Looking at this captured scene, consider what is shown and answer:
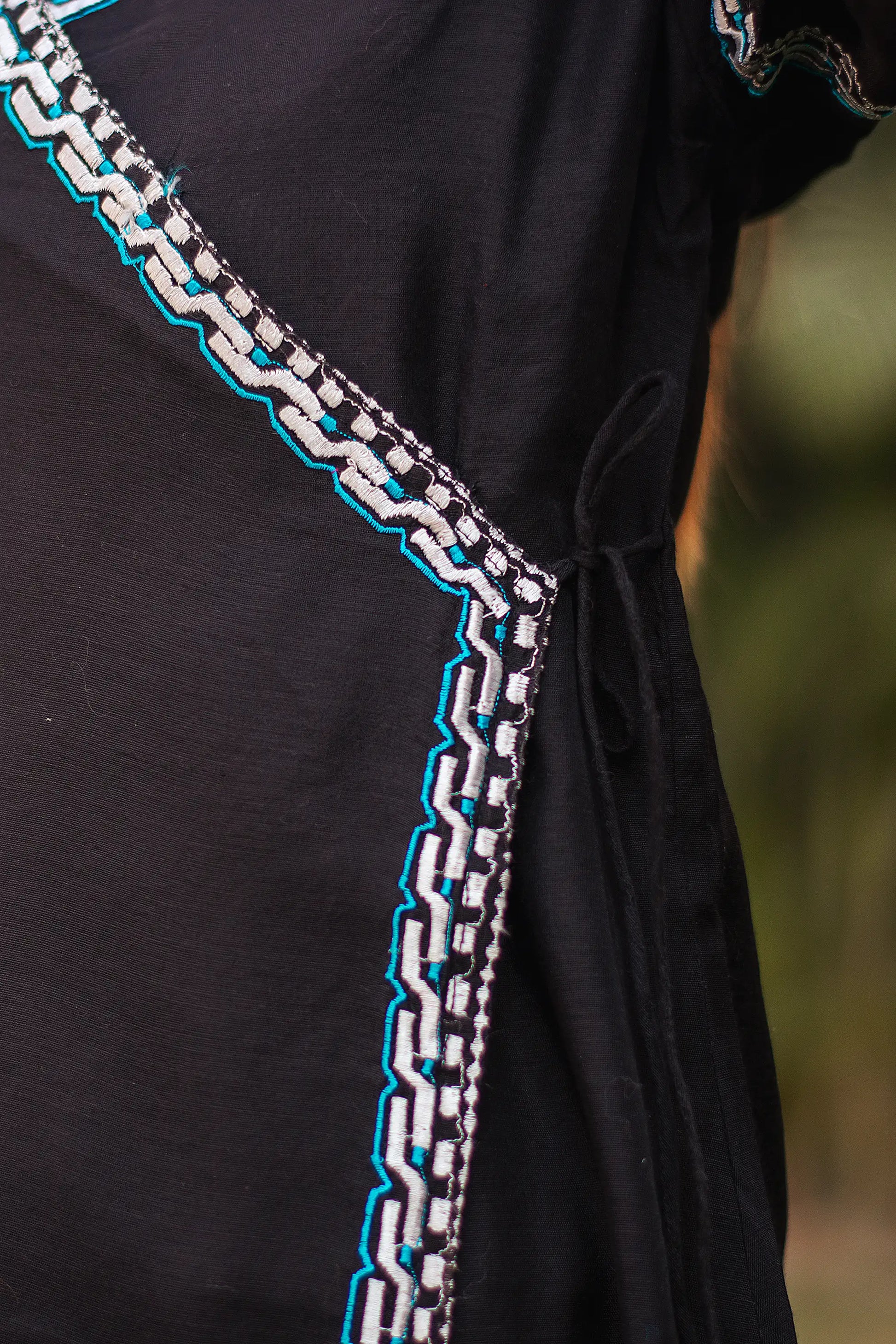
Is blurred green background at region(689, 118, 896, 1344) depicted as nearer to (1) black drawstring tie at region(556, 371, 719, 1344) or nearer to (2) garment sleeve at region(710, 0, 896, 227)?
(2) garment sleeve at region(710, 0, 896, 227)

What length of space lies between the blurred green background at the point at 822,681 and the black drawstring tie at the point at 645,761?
4.9 inches

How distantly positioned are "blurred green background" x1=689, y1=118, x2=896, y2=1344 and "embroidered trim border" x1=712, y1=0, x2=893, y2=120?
79mm

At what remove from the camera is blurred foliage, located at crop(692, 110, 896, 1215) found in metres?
0.49

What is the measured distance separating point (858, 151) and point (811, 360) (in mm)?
96

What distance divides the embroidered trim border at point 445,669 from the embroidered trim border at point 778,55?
0.19 m

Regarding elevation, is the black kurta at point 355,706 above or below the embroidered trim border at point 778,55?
below

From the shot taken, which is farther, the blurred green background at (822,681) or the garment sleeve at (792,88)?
the blurred green background at (822,681)

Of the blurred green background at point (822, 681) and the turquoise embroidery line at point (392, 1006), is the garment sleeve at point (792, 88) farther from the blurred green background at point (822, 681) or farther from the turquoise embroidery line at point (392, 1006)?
the turquoise embroidery line at point (392, 1006)

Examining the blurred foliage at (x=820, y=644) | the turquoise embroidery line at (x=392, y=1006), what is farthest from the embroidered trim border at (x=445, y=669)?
the blurred foliage at (x=820, y=644)

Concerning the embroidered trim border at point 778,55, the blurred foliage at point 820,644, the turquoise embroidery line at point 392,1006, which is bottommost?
the turquoise embroidery line at point 392,1006

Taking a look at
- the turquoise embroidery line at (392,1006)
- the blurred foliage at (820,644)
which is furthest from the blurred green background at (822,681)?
the turquoise embroidery line at (392,1006)

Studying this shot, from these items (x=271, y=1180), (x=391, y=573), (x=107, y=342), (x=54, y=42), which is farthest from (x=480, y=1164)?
(x=54, y=42)

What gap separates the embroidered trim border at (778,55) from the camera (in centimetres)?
38

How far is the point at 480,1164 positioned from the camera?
349mm
